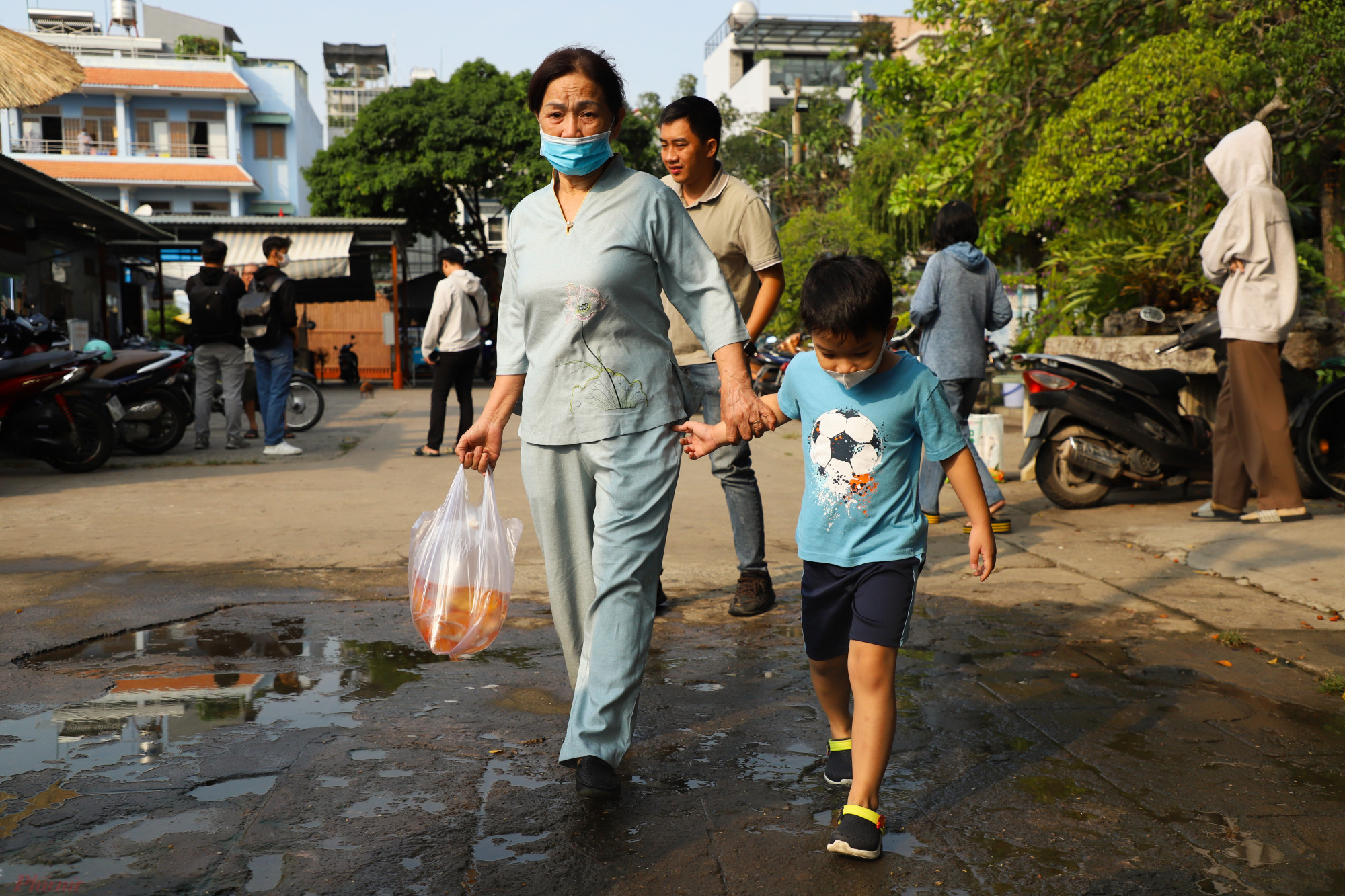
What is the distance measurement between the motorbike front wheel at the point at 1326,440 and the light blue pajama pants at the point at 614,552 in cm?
530

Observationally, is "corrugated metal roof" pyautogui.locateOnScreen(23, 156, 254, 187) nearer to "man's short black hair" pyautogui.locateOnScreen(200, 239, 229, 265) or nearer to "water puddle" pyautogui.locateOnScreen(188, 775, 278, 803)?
"man's short black hair" pyautogui.locateOnScreen(200, 239, 229, 265)

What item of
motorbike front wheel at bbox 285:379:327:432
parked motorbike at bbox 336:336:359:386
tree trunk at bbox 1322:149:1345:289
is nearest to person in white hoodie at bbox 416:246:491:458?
motorbike front wheel at bbox 285:379:327:432

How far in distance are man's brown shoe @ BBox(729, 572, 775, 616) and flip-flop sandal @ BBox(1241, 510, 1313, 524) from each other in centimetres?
321

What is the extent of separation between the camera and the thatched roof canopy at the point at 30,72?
9.30 m

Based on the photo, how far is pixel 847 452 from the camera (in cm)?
273

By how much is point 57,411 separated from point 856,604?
8.39 m

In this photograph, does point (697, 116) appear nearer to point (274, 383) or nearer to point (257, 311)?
point (257, 311)

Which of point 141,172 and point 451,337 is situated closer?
point 451,337

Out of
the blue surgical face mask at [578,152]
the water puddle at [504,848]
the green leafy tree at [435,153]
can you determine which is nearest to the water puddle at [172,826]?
the water puddle at [504,848]

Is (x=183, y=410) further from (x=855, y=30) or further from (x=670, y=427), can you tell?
(x=855, y=30)

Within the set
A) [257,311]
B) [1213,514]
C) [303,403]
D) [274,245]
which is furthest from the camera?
[303,403]

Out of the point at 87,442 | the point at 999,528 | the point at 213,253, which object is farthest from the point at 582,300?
the point at 213,253

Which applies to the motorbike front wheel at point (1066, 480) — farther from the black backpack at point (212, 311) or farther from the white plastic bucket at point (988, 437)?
the black backpack at point (212, 311)

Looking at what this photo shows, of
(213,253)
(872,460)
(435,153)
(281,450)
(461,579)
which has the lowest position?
(281,450)
